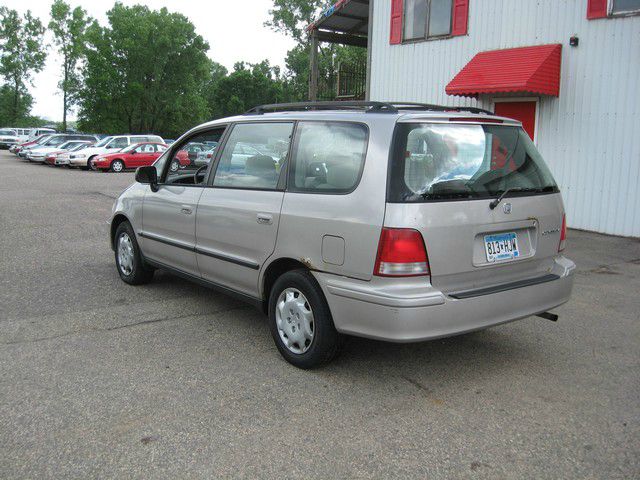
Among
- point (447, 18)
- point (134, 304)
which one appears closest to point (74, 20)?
point (447, 18)

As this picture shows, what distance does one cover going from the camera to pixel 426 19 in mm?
13750

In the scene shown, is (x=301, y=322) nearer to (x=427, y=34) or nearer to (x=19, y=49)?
(x=427, y=34)

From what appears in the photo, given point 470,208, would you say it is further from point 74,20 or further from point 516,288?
point 74,20

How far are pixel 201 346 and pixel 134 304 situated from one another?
1350 millimetres

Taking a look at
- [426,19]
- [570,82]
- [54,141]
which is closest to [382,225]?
[570,82]

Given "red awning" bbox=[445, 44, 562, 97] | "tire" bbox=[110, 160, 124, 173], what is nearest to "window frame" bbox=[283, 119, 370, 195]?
"red awning" bbox=[445, 44, 562, 97]

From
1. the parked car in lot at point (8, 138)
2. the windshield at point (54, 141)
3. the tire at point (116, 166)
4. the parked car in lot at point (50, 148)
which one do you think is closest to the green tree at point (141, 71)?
the parked car in lot at point (8, 138)

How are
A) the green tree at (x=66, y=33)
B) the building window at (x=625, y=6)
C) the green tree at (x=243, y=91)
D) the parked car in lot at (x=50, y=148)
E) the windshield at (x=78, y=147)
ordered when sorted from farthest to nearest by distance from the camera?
the green tree at (x=243, y=91) < the green tree at (x=66, y=33) < the parked car in lot at (x=50, y=148) < the windshield at (x=78, y=147) < the building window at (x=625, y=6)

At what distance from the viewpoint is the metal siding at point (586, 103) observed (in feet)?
33.5

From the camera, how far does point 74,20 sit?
63.8 meters

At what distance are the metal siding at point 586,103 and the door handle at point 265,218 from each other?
813cm

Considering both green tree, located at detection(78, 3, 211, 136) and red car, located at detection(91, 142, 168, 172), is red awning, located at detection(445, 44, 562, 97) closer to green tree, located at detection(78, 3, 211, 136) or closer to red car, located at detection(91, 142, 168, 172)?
red car, located at detection(91, 142, 168, 172)

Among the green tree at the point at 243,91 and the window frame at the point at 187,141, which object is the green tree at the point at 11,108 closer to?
the green tree at the point at 243,91

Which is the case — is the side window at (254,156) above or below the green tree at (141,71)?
below
